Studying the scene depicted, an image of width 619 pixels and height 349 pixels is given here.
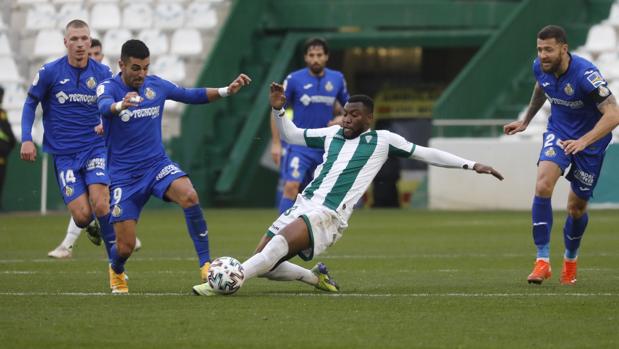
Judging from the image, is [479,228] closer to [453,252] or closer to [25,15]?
[453,252]

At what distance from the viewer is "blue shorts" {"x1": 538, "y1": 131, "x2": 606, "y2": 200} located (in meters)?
10.7

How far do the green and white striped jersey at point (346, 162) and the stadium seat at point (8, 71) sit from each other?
1797 centimetres

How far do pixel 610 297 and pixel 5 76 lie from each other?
19.7m

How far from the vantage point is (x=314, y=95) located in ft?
49.2

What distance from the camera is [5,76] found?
27.2 meters

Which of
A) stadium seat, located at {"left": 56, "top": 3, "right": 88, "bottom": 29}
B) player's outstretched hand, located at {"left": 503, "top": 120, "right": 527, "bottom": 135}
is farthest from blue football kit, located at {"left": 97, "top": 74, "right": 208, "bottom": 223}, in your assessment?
stadium seat, located at {"left": 56, "top": 3, "right": 88, "bottom": 29}

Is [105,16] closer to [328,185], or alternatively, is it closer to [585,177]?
[585,177]

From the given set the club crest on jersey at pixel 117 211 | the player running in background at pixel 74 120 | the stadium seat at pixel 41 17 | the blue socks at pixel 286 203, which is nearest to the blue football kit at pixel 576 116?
the club crest on jersey at pixel 117 211

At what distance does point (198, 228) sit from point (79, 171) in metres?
1.70

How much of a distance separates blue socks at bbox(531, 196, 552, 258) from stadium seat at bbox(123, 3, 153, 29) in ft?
58.7

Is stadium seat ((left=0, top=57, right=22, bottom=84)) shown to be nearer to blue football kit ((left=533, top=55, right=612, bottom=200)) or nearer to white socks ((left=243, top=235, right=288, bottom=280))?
blue football kit ((left=533, top=55, right=612, bottom=200))

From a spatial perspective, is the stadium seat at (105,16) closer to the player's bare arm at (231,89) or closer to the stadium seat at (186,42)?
the stadium seat at (186,42)

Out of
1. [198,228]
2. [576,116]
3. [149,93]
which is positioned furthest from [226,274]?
[576,116]

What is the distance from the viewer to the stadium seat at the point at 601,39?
25781mm
